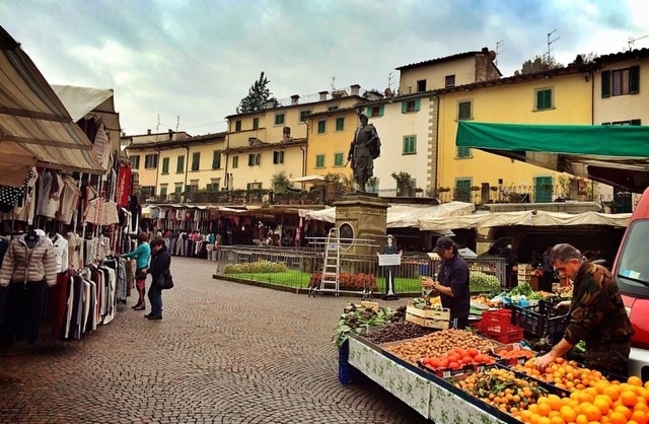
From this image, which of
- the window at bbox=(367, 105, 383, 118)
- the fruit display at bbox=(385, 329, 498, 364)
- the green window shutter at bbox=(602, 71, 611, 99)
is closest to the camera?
the fruit display at bbox=(385, 329, 498, 364)

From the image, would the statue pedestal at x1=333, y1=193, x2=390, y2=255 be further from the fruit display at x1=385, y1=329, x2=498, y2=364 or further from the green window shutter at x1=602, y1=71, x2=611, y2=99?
the green window shutter at x1=602, y1=71, x2=611, y2=99

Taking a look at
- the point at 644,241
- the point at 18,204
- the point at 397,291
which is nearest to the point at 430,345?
the point at 644,241

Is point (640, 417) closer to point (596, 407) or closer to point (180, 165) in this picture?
point (596, 407)

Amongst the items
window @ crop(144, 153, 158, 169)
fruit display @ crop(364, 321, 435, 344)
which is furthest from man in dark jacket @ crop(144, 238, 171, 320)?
window @ crop(144, 153, 158, 169)

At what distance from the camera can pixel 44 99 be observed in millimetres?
4512

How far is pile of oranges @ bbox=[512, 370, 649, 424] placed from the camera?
10.6ft

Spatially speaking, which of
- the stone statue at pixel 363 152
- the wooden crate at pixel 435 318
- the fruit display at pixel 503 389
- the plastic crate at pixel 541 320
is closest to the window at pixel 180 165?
the stone statue at pixel 363 152

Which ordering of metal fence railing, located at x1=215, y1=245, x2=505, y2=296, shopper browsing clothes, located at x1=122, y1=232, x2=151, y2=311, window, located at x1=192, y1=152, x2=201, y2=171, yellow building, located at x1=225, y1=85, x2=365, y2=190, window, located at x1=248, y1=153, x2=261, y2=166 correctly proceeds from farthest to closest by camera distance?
1. window, located at x1=192, y1=152, x2=201, y2=171
2. window, located at x1=248, y1=153, x2=261, y2=166
3. yellow building, located at x1=225, y1=85, x2=365, y2=190
4. metal fence railing, located at x1=215, y1=245, x2=505, y2=296
5. shopper browsing clothes, located at x1=122, y1=232, x2=151, y2=311

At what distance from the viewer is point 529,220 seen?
19.3m

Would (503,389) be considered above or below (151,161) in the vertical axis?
below

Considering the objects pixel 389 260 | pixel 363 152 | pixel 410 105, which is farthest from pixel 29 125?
pixel 410 105

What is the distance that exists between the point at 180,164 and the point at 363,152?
38.5 m

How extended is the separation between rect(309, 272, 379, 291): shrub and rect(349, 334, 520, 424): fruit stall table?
352 inches

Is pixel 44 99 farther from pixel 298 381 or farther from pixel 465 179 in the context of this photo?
pixel 465 179
